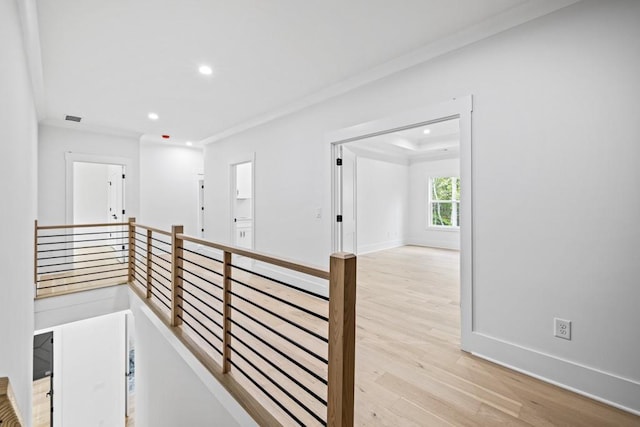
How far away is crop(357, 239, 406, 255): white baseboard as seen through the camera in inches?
260

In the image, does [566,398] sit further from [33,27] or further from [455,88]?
[33,27]

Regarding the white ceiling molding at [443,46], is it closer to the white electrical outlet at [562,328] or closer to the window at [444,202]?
the white electrical outlet at [562,328]

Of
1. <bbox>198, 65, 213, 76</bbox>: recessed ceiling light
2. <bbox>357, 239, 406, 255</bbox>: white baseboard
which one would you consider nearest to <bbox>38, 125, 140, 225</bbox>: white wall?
<bbox>198, 65, 213, 76</bbox>: recessed ceiling light

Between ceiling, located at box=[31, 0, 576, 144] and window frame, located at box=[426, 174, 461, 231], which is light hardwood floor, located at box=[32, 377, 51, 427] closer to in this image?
ceiling, located at box=[31, 0, 576, 144]

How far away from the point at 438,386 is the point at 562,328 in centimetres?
89

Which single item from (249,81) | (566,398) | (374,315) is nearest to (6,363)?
(374,315)

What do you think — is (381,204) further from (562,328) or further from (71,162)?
(71,162)

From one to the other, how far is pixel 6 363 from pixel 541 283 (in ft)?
10.6

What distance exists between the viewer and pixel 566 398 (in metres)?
1.70

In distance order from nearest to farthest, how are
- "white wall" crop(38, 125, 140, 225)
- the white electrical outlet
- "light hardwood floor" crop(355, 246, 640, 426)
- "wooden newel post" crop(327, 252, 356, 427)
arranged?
"wooden newel post" crop(327, 252, 356, 427) → "light hardwood floor" crop(355, 246, 640, 426) → the white electrical outlet → "white wall" crop(38, 125, 140, 225)

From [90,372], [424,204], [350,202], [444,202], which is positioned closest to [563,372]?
[350,202]

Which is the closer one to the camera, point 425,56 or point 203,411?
point 203,411

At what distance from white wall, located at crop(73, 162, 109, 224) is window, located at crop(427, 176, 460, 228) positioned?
905cm

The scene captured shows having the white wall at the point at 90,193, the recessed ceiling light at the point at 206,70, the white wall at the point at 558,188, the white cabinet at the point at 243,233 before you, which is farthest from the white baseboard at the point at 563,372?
the white wall at the point at 90,193
